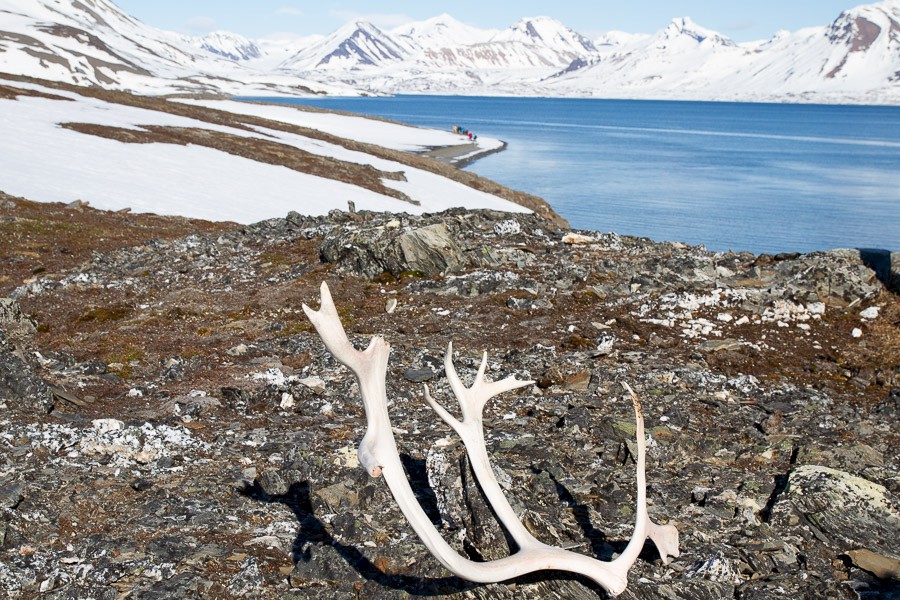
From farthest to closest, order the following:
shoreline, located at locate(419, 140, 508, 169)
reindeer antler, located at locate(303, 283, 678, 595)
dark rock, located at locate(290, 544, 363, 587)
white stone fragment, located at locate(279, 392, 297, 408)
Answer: shoreline, located at locate(419, 140, 508, 169)
white stone fragment, located at locate(279, 392, 297, 408)
dark rock, located at locate(290, 544, 363, 587)
reindeer antler, located at locate(303, 283, 678, 595)

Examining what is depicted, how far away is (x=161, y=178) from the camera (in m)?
43.4

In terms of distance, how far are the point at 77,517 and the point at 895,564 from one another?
9.55 meters

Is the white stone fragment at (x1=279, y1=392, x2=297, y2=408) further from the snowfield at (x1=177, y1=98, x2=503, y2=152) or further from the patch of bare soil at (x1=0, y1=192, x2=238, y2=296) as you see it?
the snowfield at (x1=177, y1=98, x2=503, y2=152)

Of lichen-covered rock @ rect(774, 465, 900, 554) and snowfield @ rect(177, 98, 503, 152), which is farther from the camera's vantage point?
snowfield @ rect(177, 98, 503, 152)

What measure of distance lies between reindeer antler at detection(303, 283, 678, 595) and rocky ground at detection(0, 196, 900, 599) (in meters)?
0.64

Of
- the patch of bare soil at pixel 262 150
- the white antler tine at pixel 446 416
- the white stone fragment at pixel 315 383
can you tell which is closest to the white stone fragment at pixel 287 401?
the white stone fragment at pixel 315 383

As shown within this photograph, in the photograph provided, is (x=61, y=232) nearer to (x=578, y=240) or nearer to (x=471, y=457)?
(x=578, y=240)

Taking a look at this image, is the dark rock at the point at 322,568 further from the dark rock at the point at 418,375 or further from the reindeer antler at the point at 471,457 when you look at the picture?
the dark rock at the point at 418,375

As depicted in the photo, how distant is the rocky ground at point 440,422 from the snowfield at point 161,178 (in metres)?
17.4

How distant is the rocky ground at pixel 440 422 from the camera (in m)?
8.17

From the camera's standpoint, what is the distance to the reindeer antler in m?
6.16

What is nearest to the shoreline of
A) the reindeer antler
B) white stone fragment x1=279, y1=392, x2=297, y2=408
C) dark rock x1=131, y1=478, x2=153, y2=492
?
white stone fragment x1=279, y1=392, x2=297, y2=408

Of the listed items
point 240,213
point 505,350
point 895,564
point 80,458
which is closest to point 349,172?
point 240,213

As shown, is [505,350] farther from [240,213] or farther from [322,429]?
[240,213]
